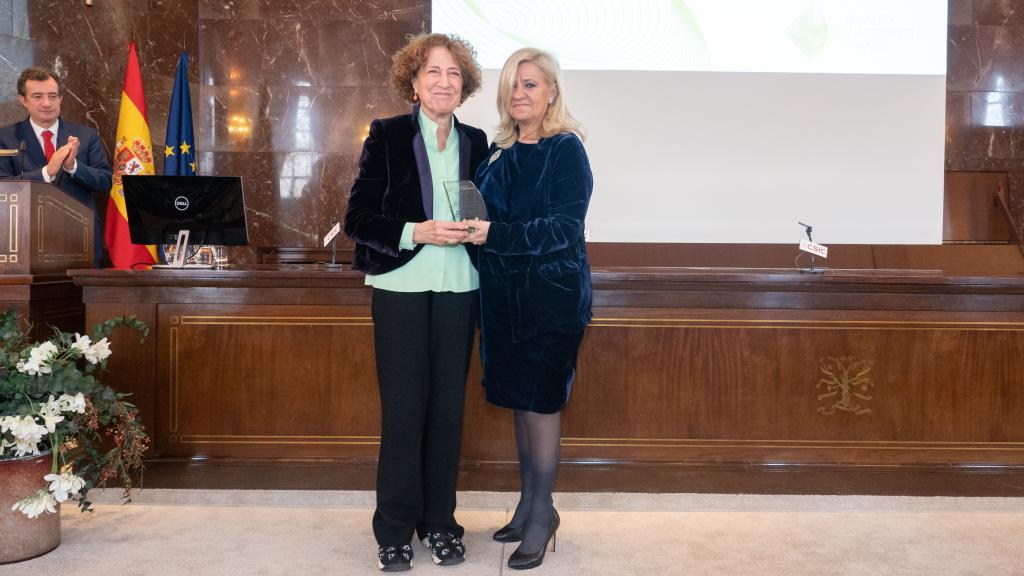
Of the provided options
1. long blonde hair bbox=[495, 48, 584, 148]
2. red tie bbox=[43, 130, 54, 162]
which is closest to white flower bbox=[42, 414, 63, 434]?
long blonde hair bbox=[495, 48, 584, 148]

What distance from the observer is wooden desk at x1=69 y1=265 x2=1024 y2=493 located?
3.16 m

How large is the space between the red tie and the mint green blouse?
2.96m

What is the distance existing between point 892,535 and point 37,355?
2.83 m

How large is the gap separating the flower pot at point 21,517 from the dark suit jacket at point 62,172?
2.17 m

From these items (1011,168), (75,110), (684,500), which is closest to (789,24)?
(1011,168)

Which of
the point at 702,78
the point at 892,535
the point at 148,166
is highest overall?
the point at 702,78

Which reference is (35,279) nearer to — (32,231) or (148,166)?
(32,231)

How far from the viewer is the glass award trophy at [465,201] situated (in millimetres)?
2178

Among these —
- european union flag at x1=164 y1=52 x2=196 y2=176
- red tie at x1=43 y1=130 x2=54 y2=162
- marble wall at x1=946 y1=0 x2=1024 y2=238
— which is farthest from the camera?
marble wall at x1=946 y1=0 x2=1024 y2=238

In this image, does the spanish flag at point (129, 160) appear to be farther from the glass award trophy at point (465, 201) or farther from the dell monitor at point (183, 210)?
the glass award trophy at point (465, 201)

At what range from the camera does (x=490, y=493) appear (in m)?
3.09

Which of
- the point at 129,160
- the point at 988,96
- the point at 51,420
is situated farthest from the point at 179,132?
the point at 988,96

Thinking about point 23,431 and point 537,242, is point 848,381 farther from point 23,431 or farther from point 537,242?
point 23,431

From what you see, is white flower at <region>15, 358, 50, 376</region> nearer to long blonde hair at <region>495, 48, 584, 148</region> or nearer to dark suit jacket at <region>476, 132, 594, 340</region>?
dark suit jacket at <region>476, 132, 594, 340</region>
